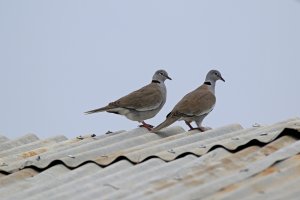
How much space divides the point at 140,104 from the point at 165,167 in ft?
12.7

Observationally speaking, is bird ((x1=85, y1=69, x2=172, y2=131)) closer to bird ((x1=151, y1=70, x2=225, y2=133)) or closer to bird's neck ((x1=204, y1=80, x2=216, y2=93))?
bird ((x1=151, y1=70, x2=225, y2=133))

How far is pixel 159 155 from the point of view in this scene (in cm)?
549

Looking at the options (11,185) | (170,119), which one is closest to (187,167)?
(11,185)

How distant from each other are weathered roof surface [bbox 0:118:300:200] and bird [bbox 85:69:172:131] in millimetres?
2180

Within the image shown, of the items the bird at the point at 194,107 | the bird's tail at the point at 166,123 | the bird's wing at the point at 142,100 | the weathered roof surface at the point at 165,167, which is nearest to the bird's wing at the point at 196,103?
the bird at the point at 194,107

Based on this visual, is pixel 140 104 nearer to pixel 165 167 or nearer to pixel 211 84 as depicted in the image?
pixel 211 84

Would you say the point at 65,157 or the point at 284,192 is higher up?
the point at 65,157

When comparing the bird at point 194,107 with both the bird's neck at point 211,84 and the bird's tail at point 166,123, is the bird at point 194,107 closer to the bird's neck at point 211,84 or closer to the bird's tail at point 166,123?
the bird's tail at point 166,123

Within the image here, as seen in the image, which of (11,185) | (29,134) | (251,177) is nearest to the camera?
(251,177)

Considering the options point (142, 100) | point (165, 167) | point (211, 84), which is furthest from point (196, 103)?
point (165, 167)

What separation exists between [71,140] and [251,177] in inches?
109

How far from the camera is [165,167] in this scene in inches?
201

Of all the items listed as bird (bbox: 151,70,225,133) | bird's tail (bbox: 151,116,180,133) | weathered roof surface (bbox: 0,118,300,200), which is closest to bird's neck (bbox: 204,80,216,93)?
bird (bbox: 151,70,225,133)

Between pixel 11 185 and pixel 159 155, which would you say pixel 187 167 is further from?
pixel 11 185
